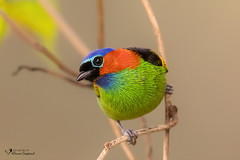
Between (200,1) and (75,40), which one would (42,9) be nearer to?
(75,40)

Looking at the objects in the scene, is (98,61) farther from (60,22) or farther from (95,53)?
(60,22)

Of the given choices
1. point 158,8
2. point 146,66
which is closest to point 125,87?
point 146,66

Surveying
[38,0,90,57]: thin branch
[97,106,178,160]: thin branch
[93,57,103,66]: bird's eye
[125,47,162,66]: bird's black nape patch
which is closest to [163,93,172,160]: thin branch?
[97,106,178,160]: thin branch

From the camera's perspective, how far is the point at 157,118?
9.11 ft

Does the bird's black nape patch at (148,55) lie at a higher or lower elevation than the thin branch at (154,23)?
lower

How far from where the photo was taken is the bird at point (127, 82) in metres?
1.66

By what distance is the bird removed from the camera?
1663 millimetres

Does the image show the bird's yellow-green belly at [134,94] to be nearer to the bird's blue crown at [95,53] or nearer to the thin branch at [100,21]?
the bird's blue crown at [95,53]

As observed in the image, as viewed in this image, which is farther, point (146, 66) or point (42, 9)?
point (146, 66)

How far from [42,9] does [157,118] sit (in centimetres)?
151

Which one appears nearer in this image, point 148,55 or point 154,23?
point 154,23

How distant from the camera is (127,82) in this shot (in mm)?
1721

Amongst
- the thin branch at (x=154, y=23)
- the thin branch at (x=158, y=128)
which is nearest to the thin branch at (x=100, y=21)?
the thin branch at (x=154, y=23)

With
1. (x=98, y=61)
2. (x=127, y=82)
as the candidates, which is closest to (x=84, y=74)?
(x=98, y=61)
